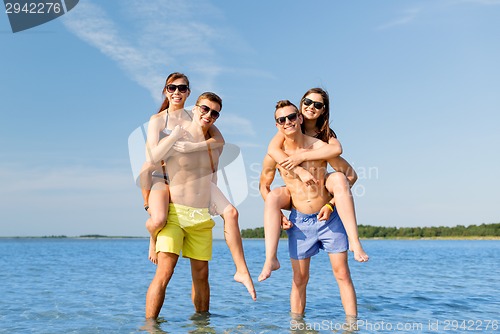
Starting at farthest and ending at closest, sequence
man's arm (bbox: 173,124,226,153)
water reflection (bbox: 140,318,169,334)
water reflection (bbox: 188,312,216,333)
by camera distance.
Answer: water reflection (bbox: 188,312,216,333), water reflection (bbox: 140,318,169,334), man's arm (bbox: 173,124,226,153)

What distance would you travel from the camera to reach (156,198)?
601cm

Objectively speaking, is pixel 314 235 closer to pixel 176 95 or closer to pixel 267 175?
pixel 267 175

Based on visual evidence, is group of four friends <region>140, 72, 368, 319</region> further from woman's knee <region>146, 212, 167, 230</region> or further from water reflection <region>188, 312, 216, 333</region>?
water reflection <region>188, 312, 216, 333</region>

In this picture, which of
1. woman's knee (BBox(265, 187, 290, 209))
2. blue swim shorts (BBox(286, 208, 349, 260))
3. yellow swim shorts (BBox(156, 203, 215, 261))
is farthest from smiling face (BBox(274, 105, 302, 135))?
yellow swim shorts (BBox(156, 203, 215, 261))

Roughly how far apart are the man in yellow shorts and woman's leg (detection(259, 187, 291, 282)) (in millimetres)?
338

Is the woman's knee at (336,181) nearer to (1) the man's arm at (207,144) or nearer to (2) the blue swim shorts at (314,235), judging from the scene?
(2) the blue swim shorts at (314,235)

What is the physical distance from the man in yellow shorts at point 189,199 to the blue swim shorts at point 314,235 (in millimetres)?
694

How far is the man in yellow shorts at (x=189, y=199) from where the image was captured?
603 centimetres

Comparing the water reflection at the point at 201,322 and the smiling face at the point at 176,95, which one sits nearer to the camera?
the smiling face at the point at 176,95

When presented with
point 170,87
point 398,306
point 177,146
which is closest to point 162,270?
point 177,146

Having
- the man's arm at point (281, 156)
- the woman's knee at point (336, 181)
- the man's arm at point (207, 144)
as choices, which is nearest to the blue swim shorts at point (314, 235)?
the woman's knee at point (336, 181)

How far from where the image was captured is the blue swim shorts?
5.86 m

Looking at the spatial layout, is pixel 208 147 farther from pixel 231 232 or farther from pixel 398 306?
pixel 398 306

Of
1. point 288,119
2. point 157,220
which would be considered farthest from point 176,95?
point 157,220
